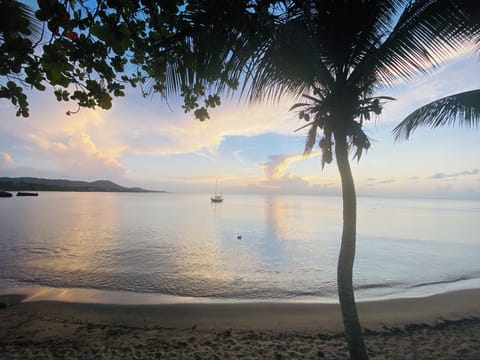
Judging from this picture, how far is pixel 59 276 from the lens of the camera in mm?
10070

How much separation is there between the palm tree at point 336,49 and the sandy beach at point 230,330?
2345 mm

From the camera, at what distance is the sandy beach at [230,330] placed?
14.0ft

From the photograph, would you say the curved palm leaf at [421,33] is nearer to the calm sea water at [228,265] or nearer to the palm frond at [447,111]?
the palm frond at [447,111]

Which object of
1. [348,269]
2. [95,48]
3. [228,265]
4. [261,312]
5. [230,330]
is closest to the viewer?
[95,48]

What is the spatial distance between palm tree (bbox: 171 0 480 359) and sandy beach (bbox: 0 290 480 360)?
7.69 ft

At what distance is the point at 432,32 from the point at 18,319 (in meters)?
8.66

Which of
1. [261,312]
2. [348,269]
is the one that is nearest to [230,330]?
[261,312]

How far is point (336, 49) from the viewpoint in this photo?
2.61 m

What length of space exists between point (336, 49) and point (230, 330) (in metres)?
5.41

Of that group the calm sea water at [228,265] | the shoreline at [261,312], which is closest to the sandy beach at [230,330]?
the shoreline at [261,312]

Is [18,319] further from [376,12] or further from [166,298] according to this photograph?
[376,12]

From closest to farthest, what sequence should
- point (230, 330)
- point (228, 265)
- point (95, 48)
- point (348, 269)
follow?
point (95, 48) < point (348, 269) < point (230, 330) < point (228, 265)

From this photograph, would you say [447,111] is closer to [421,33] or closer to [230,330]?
[421,33]

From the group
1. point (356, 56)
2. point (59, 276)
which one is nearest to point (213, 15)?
point (356, 56)
